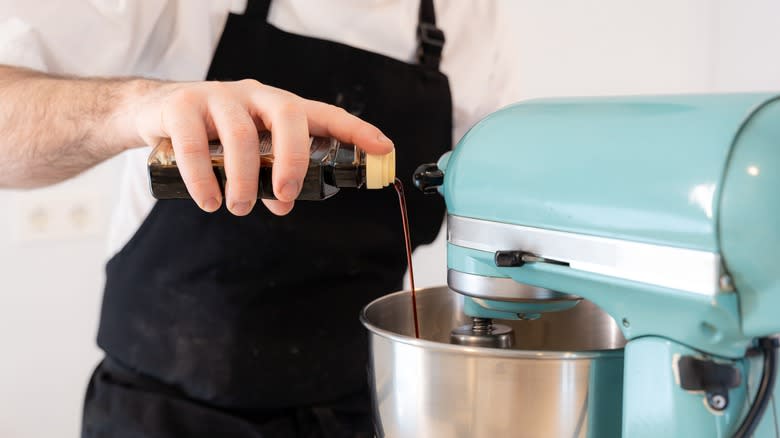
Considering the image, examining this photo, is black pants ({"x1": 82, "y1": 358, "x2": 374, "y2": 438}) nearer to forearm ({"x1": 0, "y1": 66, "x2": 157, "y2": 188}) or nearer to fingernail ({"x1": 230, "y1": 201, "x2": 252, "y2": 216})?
forearm ({"x1": 0, "y1": 66, "x2": 157, "y2": 188})

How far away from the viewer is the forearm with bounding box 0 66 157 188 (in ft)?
2.02

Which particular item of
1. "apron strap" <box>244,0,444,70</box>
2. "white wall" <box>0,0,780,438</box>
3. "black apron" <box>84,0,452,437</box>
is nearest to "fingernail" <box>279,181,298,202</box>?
"black apron" <box>84,0,452,437</box>

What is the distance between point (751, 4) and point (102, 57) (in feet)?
4.51

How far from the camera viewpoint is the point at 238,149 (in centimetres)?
47

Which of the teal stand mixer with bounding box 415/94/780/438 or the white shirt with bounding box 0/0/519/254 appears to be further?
the white shirt with bounding box 0/0/519/254

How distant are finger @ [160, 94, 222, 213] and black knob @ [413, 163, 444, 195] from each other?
0.15 metres

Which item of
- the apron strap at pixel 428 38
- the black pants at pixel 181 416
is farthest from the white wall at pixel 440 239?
the black pants at pixel 181 416

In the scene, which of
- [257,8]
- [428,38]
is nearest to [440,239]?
[428,38]

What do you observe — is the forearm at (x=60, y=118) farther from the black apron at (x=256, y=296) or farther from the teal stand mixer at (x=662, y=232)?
the teal stand mixer at (x=662, y=232)

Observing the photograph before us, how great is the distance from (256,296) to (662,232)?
505 mm

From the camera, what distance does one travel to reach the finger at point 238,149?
18.7 inches

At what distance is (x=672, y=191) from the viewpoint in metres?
0.39

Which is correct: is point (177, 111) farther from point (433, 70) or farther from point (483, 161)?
point (433, 70)

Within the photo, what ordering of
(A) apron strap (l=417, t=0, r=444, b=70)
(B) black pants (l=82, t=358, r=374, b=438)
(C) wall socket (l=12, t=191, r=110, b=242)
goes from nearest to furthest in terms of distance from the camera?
(B) black pants (l=82, t=358, r=374, b=438)
(A) apron strap (l=417, t=0, r=444, b=70)
(C) wall socket (l=12, t=191, r=110, b=242)
